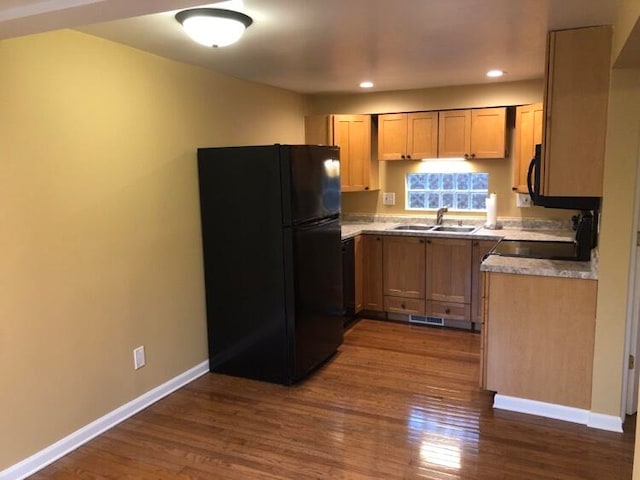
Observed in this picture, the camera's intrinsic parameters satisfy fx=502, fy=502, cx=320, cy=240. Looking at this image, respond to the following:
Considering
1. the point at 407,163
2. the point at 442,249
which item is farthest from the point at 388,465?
the point at 407,163

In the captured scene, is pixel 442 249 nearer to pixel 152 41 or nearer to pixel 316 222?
pixel 316 222

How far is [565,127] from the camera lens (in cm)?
278

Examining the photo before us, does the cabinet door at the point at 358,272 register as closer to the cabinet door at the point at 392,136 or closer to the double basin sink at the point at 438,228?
the double basin sink at the point at 438,228

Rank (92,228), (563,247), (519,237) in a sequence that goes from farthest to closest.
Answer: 1. (519,237)
2. (563,247)
3. (92,228)

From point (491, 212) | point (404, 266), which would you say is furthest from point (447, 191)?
point (404, 266)

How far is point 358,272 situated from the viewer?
15.8 ft

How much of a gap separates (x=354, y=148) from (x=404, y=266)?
4.25ft

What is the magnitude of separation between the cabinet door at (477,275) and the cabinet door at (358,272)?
1.04m

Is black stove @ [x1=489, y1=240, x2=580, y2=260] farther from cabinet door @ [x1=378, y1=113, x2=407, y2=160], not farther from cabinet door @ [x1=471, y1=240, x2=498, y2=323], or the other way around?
cabinet door @ [x1=378, y1=113, x2=407, y2=160]

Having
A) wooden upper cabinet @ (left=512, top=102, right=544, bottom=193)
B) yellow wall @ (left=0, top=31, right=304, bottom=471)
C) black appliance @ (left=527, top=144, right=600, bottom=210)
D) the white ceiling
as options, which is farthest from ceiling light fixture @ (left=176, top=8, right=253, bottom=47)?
wooden upper cabinet @ (left=512, top=102, right=544, bottom=193)

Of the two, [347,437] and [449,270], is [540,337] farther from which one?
[449,270]

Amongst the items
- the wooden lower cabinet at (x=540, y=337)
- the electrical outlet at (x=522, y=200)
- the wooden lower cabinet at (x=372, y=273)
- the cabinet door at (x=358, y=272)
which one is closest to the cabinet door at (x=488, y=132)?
the electrical outlet at (x=522, y=200)

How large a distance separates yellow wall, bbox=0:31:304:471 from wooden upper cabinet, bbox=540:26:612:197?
7.55 ft

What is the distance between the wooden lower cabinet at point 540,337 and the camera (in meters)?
2.85
